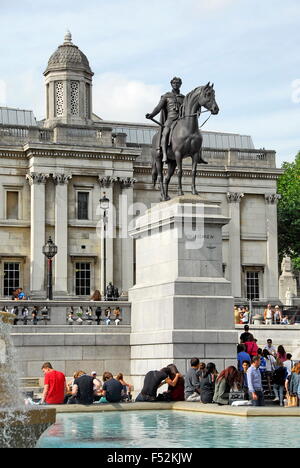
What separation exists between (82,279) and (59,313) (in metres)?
31.9

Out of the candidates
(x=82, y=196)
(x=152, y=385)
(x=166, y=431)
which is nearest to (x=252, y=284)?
(x=82, y=196)

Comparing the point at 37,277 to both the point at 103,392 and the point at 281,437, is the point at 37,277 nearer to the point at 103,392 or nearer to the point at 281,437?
the point at 103,392

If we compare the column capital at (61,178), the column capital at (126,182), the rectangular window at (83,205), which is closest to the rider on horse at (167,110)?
the column capital at (61,178)

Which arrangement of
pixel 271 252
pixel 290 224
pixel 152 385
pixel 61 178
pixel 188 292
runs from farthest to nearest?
pixel 290 224 < pixel 271 252 < pixel 61 178 < pixel 188 292 < pixel 152 385

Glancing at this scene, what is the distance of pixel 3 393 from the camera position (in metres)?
13.1

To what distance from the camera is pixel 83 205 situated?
206ft

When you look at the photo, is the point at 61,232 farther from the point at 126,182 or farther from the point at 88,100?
the point at 88,100

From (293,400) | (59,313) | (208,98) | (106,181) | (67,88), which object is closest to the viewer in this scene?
(293,400)

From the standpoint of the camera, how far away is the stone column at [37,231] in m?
60.3

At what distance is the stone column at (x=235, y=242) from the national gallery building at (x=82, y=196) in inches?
2.5

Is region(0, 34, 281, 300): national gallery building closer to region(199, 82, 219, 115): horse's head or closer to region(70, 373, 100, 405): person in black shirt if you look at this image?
region(199, 82, 219, 115): horse's head

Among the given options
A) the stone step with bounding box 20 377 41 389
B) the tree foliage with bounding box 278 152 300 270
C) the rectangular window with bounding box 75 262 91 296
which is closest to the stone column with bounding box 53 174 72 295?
the rectangular window with bounding box 75 262 91 296

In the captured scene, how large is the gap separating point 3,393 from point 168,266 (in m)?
13.5
